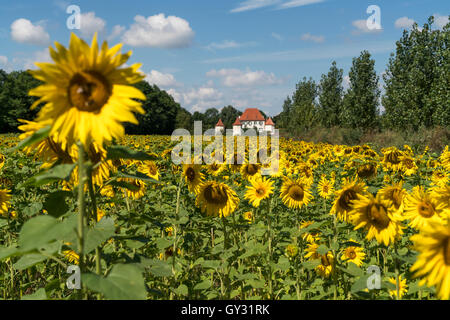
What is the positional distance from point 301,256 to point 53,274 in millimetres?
2747

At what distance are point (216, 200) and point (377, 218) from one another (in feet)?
5.23

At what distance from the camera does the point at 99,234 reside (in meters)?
1.46

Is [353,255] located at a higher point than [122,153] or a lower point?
lower

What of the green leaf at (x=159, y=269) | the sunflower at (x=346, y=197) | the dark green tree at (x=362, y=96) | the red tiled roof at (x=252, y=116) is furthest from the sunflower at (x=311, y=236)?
the red tiled roof at (x=252, y=116)

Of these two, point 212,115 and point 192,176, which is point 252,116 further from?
point 192,176

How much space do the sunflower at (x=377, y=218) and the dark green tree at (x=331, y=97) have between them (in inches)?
1667

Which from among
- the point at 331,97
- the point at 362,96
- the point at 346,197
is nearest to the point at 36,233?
the point at 346,197

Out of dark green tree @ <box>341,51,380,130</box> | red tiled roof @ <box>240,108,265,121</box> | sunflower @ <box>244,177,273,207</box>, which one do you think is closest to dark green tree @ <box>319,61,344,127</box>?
dark green tree @ <box>341,51,380,130</box>

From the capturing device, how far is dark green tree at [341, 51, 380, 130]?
36.4m

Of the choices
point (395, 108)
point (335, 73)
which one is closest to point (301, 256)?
point (395, 108)

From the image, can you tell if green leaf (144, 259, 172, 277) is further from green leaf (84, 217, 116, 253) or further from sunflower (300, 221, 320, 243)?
sunflower (300, 221, 320, 243)

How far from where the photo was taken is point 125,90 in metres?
1.38

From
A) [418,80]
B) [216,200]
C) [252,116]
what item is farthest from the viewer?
[252,116]
